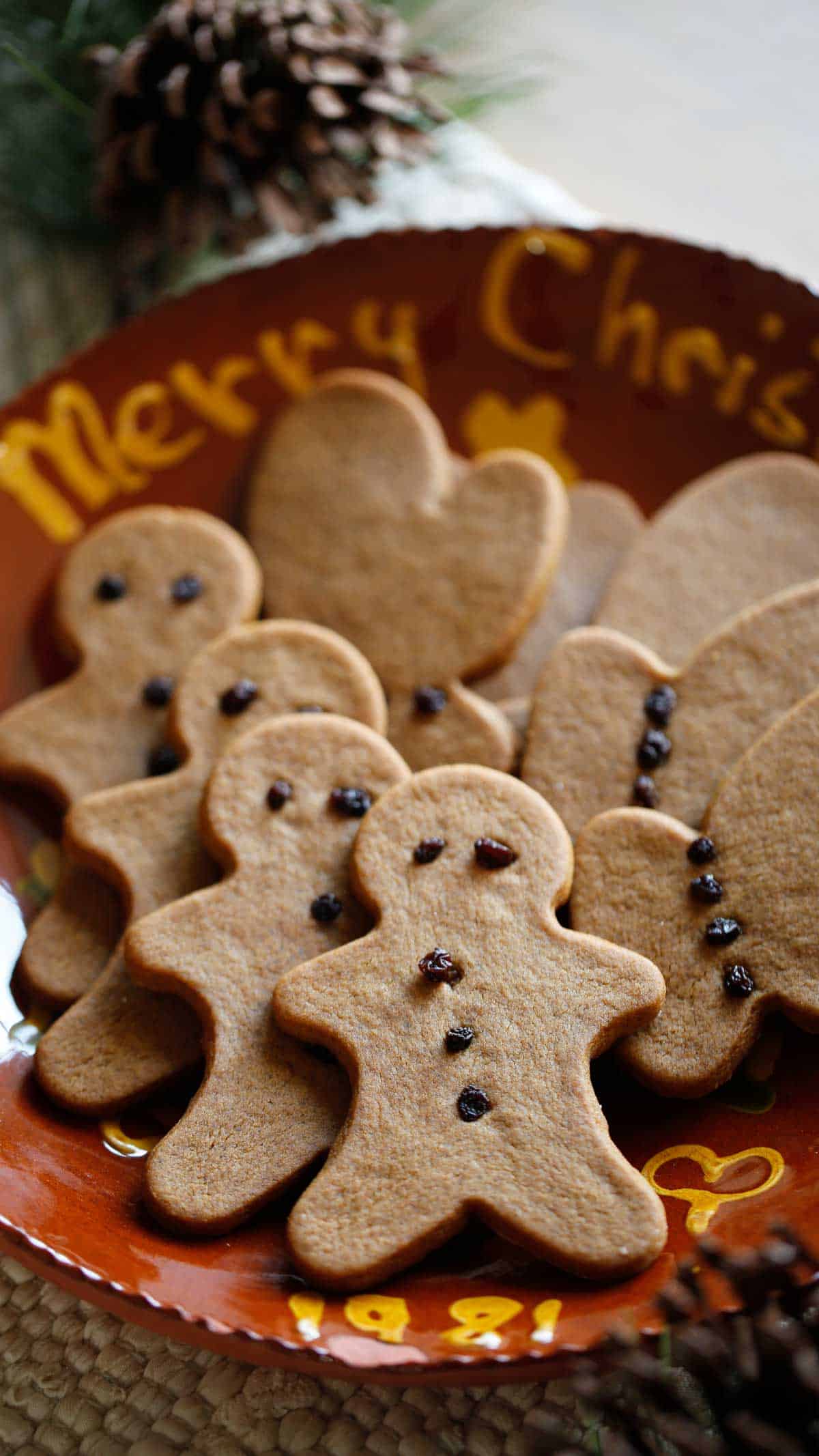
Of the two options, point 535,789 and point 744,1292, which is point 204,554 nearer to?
point 535,789

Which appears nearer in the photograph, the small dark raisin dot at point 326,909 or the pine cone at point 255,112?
the small dark raisin dot at point 326,909

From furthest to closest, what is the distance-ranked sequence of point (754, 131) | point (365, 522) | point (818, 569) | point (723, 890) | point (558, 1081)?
point (754, 131) < point (365, 522) < point (818, 569) < point (723, 890) < point (558, 1081)

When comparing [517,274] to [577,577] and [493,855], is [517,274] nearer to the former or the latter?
[577,577]

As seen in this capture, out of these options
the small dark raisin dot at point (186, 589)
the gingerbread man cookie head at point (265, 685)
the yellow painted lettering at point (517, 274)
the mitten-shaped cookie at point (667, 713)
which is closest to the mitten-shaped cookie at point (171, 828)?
the gingerbread man cookie head at point (265, 685)

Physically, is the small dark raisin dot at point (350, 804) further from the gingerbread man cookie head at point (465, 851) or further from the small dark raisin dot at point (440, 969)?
the small dark raisin dot at point (440, 969)

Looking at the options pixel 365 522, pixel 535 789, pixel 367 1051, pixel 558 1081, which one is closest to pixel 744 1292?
pixel 558 1081
